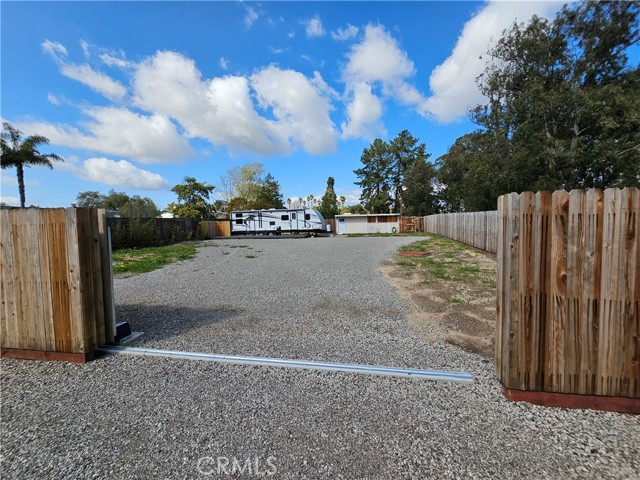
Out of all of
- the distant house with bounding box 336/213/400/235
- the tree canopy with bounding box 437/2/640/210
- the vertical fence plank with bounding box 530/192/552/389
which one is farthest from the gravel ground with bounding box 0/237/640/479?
the distant house with bounding box 336/213/400/235

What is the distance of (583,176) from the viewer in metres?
18.6

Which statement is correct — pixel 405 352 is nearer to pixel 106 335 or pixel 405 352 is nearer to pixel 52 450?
pixel 52 450

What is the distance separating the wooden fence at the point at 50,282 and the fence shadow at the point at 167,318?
32.3 inches

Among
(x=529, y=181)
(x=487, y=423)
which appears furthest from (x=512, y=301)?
(x=529, y=181)

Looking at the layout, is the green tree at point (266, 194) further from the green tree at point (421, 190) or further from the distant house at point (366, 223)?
the green tree at point (421, 190)

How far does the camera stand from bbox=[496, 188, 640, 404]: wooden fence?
2.04 m

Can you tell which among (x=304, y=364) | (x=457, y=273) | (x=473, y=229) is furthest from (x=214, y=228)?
(x=304, y=364)

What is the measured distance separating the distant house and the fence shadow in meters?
33.9

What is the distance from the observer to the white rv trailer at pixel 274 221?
26.6m

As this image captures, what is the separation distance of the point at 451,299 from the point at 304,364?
369 centimetres

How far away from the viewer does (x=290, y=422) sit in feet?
6.70

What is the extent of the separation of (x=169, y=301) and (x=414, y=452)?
16.5 ft

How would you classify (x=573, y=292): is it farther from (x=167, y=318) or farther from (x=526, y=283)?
(x=167, y=318)

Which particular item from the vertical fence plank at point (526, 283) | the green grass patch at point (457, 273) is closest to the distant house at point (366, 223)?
the green grass patch at point (457, 273)
